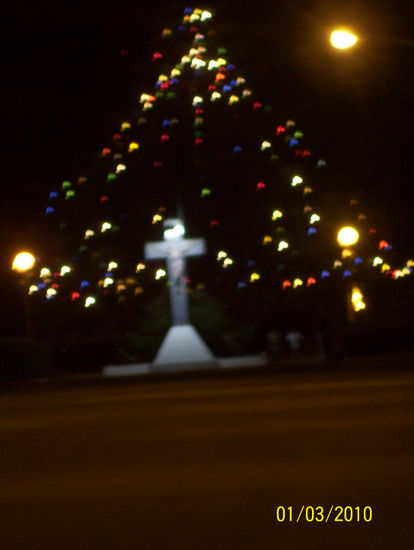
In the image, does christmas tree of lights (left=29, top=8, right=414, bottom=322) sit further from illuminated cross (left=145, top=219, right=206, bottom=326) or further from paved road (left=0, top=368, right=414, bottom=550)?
paved road (left=0, top=368, right=414, bottom=550)

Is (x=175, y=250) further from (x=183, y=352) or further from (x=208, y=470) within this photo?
(x=208, y=470)

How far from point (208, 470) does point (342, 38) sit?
587 centimetres

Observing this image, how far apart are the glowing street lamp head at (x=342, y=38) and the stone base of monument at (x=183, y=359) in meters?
15.9

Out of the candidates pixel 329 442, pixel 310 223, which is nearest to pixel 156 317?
pixel 310 223

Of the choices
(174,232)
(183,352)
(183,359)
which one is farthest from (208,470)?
(174,232)

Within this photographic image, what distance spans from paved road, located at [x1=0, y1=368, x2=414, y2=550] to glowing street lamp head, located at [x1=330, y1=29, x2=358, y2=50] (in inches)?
187

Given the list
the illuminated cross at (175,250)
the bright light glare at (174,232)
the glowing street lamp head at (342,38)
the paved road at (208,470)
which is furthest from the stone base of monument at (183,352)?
the glowing street lamp head at (342,38)

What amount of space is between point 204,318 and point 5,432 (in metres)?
19.4

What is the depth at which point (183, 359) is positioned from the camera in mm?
26953

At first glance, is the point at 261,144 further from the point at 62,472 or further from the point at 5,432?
the point at 62,472

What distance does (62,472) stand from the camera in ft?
29.1

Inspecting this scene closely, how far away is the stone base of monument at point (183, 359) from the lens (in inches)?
1045

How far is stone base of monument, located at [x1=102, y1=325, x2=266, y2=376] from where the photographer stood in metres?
26.5

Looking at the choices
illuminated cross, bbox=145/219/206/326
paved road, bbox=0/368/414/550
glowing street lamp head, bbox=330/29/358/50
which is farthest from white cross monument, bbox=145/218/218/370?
glowing street lamp head, bbox=330/29/358/50
